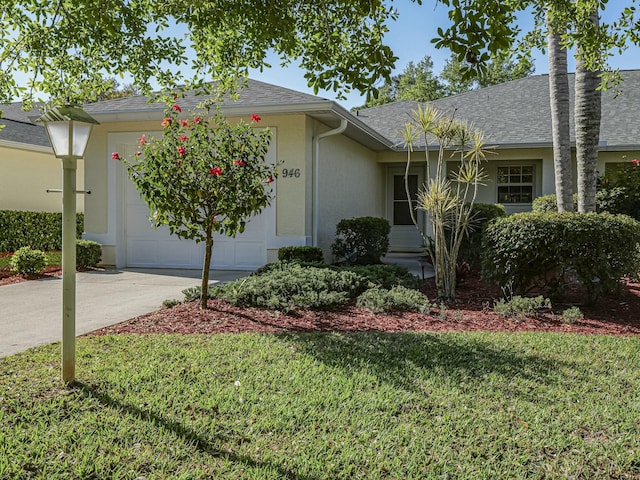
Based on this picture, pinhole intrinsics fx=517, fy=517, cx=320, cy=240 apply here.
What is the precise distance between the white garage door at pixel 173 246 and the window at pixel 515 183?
301 inches

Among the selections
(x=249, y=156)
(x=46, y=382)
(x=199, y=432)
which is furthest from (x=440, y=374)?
(x=249, y=156)

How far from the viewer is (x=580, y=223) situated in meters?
6.26

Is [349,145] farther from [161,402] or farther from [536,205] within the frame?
[161,402]

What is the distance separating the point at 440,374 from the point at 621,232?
11.9ft

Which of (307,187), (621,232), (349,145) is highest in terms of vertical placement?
(349,145)

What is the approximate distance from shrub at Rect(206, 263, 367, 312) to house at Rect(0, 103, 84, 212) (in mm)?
9424

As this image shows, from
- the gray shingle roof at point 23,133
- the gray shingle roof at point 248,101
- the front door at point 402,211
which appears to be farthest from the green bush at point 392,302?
the gray shingle roof at point 23,133

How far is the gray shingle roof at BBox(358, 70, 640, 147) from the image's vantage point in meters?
13.2

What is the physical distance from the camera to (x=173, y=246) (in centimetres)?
1111

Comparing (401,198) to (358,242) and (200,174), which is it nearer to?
(358,242)

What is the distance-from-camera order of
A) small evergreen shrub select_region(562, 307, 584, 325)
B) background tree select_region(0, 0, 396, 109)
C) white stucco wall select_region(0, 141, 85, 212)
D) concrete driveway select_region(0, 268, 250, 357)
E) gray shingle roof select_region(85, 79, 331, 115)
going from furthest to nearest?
white stucco wall select_region(0, 141, 85, 212)
gray shingle roof select_region(85, 79, 331, 115)
small evergreen shrub select_region(562, 307, 584, 325)
concrete driveway select_region(0, 268, 250, 357)
background tree select_region(0, 0, 396, 109)

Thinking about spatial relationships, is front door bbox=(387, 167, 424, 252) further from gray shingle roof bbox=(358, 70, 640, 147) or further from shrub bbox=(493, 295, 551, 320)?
shrub bbox=(493, 295, 551, 320)

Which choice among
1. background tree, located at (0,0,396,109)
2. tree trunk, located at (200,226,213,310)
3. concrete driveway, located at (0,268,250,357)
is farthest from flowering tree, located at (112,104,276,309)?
concrete driveway, located at (0,268,250,357)

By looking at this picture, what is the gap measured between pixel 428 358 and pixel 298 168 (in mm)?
6073
